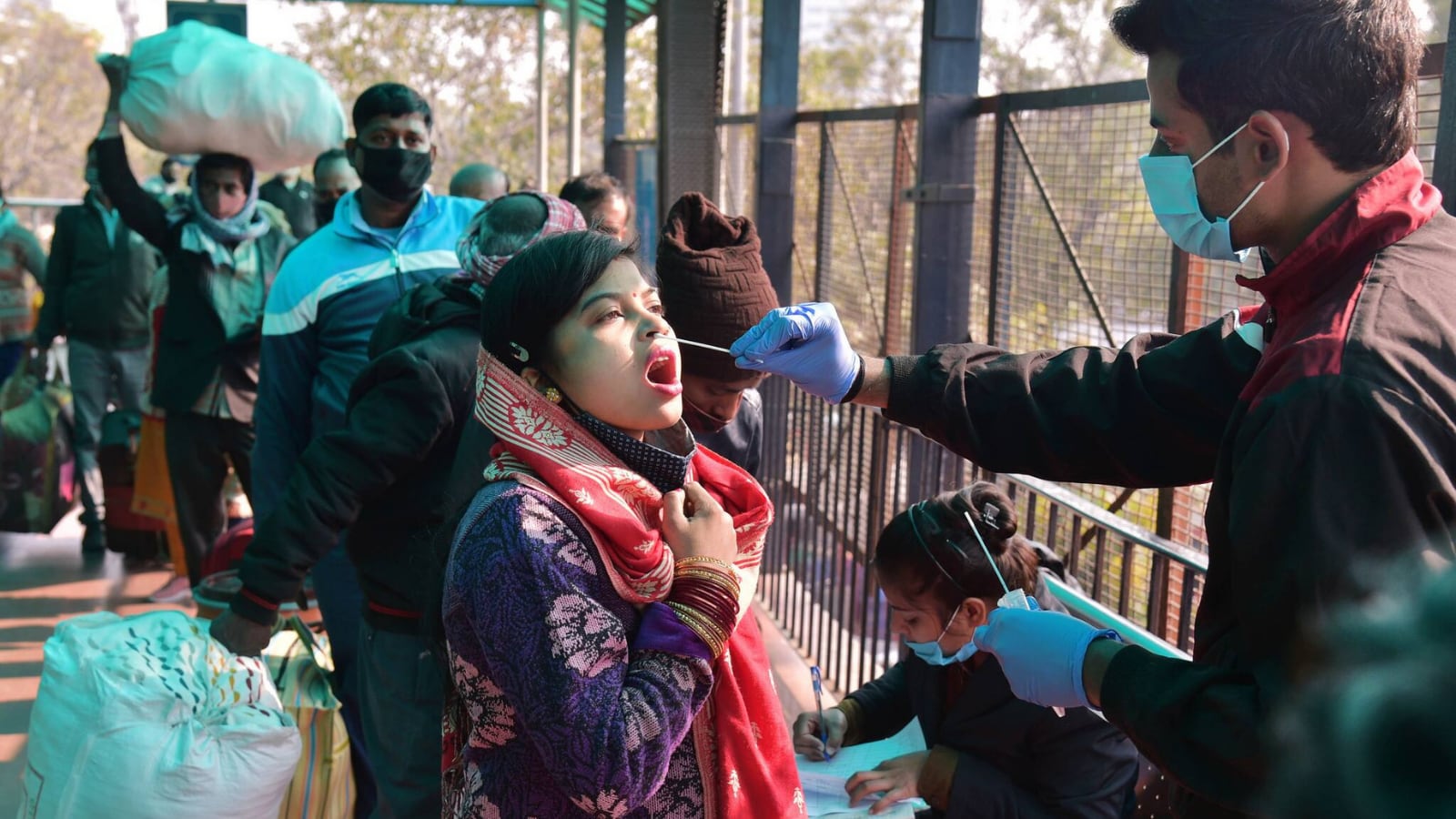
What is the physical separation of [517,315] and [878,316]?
4123 mm

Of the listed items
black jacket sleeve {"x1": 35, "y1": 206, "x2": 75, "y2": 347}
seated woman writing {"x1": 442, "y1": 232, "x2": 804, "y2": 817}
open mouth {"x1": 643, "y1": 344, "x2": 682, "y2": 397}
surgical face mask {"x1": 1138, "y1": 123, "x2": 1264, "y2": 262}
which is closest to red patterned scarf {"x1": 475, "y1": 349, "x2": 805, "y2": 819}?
seated woman writing {"x1": 442, "y1": 232, "x2": 804, "y2": 817}

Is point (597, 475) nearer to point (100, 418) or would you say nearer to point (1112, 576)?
point (1112, 576)

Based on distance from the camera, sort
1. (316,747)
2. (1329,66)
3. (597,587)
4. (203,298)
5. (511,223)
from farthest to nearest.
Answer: (203,298)
(316,747)
(511,223)
(597,587)
(1329,66)

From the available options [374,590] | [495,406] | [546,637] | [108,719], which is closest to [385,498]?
[374,590]

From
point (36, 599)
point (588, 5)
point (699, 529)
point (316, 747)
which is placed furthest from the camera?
point (588, 5)

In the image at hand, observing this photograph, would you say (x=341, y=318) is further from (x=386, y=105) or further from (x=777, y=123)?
(x=777, y=123)

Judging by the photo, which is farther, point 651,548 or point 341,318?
point 341,318

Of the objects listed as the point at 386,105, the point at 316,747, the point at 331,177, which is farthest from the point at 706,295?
the point at 331,177

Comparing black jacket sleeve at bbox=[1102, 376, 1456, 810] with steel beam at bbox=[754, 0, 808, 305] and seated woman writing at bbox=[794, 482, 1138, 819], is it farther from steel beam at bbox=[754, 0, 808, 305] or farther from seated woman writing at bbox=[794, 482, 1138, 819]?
steel beam at bbox=[754, 0, 808, 305]

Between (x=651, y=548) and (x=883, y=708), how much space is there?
4.42 ft

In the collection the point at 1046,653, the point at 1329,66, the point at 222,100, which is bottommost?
the point at 1046,653

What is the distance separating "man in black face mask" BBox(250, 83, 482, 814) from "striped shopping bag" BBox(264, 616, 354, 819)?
15 cm

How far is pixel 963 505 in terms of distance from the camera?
249 centimetres

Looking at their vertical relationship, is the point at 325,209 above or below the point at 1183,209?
below
